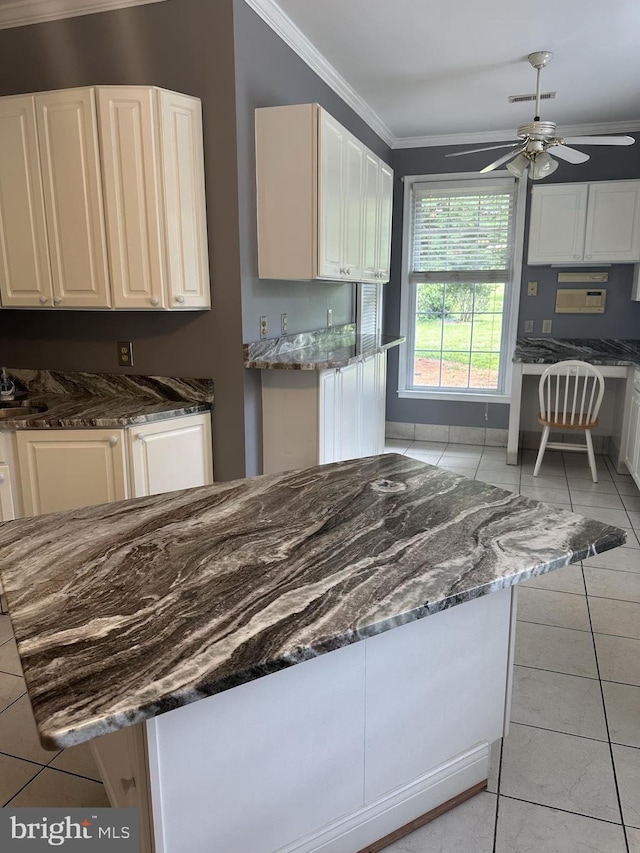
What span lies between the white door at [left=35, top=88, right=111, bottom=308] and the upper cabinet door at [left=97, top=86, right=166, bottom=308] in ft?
0.17

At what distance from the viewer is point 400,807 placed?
1.54 meters

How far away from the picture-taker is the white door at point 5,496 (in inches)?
108

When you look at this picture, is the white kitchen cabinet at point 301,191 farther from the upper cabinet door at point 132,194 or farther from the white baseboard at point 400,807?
the white baseboard at point 400,807

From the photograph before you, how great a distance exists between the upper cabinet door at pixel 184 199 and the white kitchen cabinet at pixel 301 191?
0.34 metres

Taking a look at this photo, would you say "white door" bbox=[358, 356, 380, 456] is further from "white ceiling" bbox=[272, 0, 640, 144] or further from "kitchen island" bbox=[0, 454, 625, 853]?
"kitchen island" bbox=[0, 454, 625, 853]

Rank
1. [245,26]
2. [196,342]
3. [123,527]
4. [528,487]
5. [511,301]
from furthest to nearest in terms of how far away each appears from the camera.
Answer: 1. [511,301]
2. [528,487]
3. [196,342]
4. [245,26]
5. [123,527]

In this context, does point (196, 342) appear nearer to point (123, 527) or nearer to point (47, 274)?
point (47, 274)

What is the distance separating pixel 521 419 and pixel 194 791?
4.94 metres

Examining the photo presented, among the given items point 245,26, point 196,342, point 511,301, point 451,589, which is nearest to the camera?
point 451,589

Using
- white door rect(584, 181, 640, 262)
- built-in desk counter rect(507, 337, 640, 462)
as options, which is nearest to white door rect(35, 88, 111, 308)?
built-in desk counter rect(507, 337, 640, 462)

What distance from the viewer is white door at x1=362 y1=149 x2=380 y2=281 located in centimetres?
390

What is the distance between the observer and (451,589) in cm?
125

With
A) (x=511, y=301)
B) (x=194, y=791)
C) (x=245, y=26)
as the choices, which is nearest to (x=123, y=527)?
(x=194, y=791)

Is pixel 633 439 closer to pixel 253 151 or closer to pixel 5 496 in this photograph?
pixel 253 151
